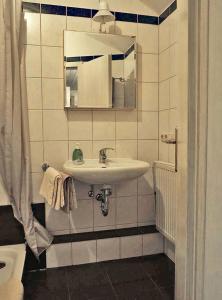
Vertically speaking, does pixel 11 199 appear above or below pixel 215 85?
below

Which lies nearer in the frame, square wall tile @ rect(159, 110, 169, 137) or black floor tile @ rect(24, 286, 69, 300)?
black floor tile @ rect(24, 286, 69, 300)

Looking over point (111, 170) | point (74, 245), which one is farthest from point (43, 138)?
point (74, 245)

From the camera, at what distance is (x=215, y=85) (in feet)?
2.22

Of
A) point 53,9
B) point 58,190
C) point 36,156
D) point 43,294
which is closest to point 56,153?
point 36,156

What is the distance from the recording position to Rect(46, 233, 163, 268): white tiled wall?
6.88 feet

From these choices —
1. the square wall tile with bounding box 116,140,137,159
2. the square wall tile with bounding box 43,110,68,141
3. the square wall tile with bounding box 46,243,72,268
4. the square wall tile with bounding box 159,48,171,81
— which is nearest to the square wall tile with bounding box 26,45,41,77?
the square wall tile with bounding box 43,110,68,141

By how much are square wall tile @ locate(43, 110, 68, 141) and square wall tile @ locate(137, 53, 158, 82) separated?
30.5 inches

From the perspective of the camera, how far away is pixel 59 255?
2100 millimetres

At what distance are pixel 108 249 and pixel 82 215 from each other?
0.36m

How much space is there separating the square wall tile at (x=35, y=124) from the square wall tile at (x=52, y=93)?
0.29 feet

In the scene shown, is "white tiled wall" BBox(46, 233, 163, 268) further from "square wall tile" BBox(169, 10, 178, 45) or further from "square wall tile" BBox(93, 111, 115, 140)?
"square wall tile" BBox(169, 10, 178, 45)

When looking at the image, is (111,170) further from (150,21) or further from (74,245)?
(150,21)

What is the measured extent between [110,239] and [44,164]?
848 millimetres

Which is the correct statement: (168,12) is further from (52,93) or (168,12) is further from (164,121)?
(52,93)
